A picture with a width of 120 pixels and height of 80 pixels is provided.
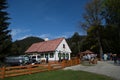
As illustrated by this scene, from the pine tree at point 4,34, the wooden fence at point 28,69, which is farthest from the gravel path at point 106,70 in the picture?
the pine tree at point 4,34

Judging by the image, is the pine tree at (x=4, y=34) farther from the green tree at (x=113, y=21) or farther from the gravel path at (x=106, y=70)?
the green tree at (x=113, y=21)

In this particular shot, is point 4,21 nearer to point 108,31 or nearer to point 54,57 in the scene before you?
point 54,57

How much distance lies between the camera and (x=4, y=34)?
29453mm

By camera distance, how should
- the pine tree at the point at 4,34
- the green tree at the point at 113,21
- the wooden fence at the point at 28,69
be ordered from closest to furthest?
the wooden fence at the point at 28,69 < the pine tree at the point at 4,34 < the green tree at the point at 113,21

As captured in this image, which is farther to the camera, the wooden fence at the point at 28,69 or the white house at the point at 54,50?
the white house at the point at 54,50

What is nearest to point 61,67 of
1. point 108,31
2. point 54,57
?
point 54,57

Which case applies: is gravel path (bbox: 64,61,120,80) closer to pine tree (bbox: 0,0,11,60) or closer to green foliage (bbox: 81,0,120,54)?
pine tree (bbox: 0,0,11,60)

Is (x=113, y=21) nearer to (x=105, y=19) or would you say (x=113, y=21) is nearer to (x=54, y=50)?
(x=105, y=19)

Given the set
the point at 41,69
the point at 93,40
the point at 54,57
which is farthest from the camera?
the point at 93,40

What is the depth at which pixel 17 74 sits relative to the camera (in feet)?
66.9

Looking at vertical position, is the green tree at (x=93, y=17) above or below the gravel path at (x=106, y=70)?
above

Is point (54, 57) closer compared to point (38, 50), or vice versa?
point (54, 57)

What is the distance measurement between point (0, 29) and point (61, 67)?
10.1 meters

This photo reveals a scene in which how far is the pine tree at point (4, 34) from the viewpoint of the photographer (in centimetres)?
2820
